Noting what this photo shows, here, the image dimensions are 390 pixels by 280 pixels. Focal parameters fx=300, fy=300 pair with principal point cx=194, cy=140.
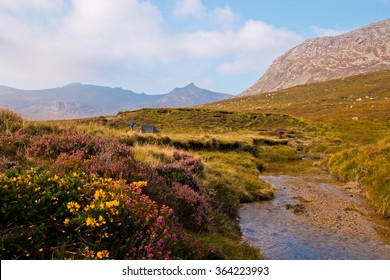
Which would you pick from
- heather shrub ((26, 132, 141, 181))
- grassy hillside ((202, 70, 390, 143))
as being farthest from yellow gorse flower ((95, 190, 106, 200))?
grassy hillside ((202, 70, 390, 143))

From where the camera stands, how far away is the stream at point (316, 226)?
8422 millimetres

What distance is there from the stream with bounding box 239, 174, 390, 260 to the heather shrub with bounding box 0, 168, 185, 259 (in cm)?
446

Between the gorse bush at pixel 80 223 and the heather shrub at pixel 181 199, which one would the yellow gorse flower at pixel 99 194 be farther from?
the heather shrub at pixel 181 199

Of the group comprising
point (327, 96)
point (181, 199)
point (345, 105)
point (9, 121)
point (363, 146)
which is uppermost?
point (327, 96)

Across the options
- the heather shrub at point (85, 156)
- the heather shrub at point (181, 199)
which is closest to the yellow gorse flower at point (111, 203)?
the heather shrub at point (85, 156)

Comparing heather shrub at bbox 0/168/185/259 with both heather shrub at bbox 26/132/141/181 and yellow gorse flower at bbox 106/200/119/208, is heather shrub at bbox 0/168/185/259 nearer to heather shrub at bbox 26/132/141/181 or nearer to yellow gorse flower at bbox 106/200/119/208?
yellow gorse flower at bbox 106/200/119/208

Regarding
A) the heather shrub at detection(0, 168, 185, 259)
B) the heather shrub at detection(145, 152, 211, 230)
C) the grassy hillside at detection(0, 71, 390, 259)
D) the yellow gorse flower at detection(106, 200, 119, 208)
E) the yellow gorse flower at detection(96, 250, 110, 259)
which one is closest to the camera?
the yellow gorse flower at detection(96, 250, 110, 259)

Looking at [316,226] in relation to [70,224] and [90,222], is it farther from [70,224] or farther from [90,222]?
[70,224]

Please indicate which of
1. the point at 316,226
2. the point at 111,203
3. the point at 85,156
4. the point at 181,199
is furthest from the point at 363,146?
the point at 111,203

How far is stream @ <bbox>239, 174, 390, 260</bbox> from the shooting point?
842cm

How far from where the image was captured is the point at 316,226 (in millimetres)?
10523

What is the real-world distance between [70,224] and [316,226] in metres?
8.76

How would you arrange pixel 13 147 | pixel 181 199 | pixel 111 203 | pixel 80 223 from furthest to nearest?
1. pixel 13 147
2. pixel 181 199
3. pixel 111 203
4. pixel 80 223
